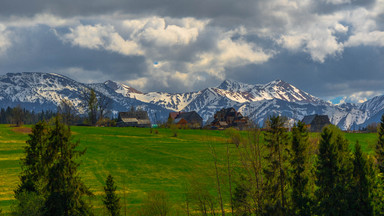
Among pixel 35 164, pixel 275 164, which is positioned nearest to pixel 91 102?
pixel 35 164

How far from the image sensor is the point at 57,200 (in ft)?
118

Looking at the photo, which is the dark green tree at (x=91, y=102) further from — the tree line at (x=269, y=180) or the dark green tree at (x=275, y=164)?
the dark green tree at (x=275, y=164)

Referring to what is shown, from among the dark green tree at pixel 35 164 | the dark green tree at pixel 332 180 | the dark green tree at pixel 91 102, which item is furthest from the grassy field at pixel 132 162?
the dark green tree at pixel 91 102

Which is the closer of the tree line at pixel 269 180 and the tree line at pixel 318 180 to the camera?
the tree line at pixel 269 180

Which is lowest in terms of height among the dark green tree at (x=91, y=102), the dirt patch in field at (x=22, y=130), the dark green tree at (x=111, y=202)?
the dark green tree at (x=111, y=202)

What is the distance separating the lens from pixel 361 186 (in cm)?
4038

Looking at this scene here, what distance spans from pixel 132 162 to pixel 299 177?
43119 millimetres

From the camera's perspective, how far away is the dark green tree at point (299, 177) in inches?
1585

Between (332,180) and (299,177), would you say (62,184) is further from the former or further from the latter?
(332,180)

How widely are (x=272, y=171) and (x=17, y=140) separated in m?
75.5

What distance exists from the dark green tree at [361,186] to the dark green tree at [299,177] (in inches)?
206

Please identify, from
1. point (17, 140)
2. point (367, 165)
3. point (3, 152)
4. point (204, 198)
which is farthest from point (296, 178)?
point (17, 140)

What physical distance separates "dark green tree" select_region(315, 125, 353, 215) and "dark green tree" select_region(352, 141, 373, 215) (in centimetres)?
67

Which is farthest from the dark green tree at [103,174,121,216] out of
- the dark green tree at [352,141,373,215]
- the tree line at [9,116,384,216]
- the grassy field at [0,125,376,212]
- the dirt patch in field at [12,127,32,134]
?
the dirt patch in field at [12,127,32,134]
